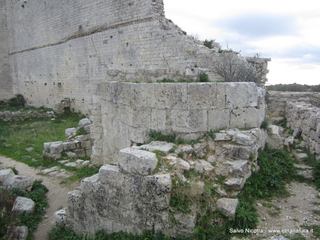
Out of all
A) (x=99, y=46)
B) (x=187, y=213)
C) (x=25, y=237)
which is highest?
(x=99, y=46)

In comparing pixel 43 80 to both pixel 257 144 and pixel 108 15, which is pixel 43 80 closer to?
pixel 108 15

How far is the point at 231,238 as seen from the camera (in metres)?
4.45

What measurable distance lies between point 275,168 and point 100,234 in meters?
2.98

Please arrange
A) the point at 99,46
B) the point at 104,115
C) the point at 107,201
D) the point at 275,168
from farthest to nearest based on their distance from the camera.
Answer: the point at 99,46 → the point at 104,115 → the point at 275,168 → the point at 107,201

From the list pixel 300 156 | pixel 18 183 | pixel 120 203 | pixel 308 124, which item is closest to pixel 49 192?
pixel 18 183

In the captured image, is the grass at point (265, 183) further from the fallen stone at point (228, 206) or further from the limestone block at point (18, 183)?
the limestone block at point (18, 183)

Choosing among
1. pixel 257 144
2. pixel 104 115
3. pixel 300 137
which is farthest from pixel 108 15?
pixel 257 144

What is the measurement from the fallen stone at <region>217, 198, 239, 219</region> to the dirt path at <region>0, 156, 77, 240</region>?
2.92 m

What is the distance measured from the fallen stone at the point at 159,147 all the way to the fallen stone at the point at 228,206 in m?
1.07

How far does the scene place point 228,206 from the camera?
15.4 feet

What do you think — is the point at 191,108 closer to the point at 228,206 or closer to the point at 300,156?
the point at 228,206

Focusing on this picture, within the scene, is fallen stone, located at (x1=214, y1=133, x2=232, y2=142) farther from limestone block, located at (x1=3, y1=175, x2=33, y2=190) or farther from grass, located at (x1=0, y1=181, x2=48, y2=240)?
limestone block, located at (x1=3, y1=175, x2=33, y2=190)

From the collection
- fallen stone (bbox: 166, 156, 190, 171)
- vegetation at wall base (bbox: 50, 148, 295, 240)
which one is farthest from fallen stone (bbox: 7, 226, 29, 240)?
fallen stone (bbox: 166, 156, 190, 171)

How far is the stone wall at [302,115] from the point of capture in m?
7.09
